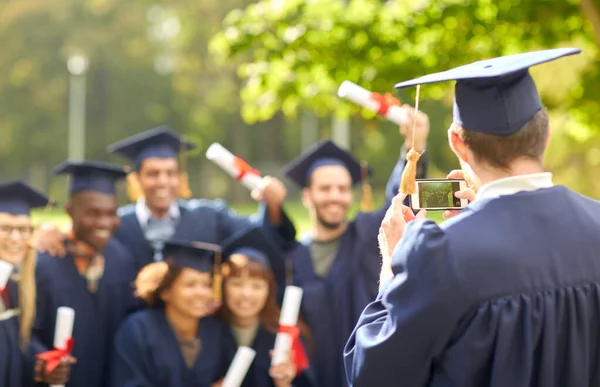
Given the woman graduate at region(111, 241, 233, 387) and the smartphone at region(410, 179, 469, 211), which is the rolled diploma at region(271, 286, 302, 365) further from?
the smartphone at region(410, 179, 469, 211)

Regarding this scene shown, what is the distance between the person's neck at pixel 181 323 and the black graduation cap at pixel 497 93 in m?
2.50

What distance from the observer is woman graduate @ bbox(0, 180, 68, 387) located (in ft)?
13.3

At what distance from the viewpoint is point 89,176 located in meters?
4.95

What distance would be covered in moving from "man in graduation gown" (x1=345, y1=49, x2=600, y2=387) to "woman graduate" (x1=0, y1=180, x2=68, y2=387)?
2.40 m

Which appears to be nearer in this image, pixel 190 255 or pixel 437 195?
pixel 437 195

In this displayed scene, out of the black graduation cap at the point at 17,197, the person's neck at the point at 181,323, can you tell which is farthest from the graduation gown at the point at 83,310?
the person's neck at the point at 181,323

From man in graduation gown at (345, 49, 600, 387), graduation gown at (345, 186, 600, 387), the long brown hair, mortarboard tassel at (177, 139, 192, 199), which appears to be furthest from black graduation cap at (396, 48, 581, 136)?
mortarboard tassel at (177, 139, 192, 199)

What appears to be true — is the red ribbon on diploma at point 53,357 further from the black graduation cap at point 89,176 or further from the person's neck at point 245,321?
the black graduation cap at point 89,176

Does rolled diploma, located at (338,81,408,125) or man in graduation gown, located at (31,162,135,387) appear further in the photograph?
man in graduation gown, located at (31,162,135,387)

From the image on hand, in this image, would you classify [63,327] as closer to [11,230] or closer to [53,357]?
[53,357]

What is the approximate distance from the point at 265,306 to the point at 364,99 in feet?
4.34

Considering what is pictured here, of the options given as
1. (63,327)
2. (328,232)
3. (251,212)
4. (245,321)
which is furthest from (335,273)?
(251,212)

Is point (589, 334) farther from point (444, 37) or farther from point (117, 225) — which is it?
A: point (444, 37)

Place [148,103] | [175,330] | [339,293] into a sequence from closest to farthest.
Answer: [175,330], [339,293], [148,103]
